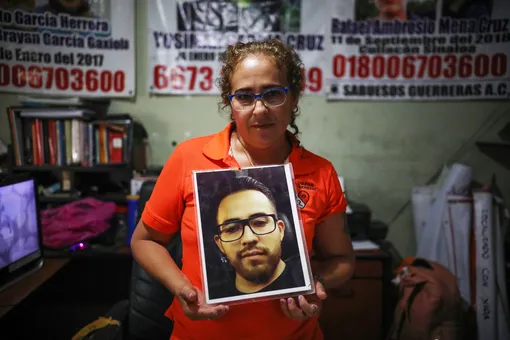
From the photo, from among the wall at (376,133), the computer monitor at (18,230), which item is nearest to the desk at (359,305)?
the wall at (376,133)

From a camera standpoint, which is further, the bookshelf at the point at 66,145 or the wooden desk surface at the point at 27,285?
the bookshelf at the point at 66,145

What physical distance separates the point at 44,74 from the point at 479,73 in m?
2.66

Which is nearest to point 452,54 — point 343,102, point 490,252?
point 343,102

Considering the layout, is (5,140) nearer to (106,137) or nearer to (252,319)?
(106,137)

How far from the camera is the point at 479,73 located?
89.5 inches

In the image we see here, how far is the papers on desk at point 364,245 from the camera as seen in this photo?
192 centimetres

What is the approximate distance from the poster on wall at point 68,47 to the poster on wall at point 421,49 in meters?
1.28

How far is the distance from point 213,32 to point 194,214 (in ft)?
5.38

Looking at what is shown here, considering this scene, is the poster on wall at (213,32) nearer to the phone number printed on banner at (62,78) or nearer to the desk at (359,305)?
the phone number printed on banner at (62,78)

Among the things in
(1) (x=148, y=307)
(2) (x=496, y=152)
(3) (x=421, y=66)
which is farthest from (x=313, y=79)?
(1) (x=148, y=307)

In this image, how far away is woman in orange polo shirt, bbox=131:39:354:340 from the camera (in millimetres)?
900

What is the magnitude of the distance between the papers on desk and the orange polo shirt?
0.97m

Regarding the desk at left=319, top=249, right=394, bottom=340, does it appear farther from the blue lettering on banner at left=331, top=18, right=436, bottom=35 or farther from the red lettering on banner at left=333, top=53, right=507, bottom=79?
the blue lettering on banner at left=331, top=18, right=436, bottom=35

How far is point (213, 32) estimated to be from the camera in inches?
88.7
